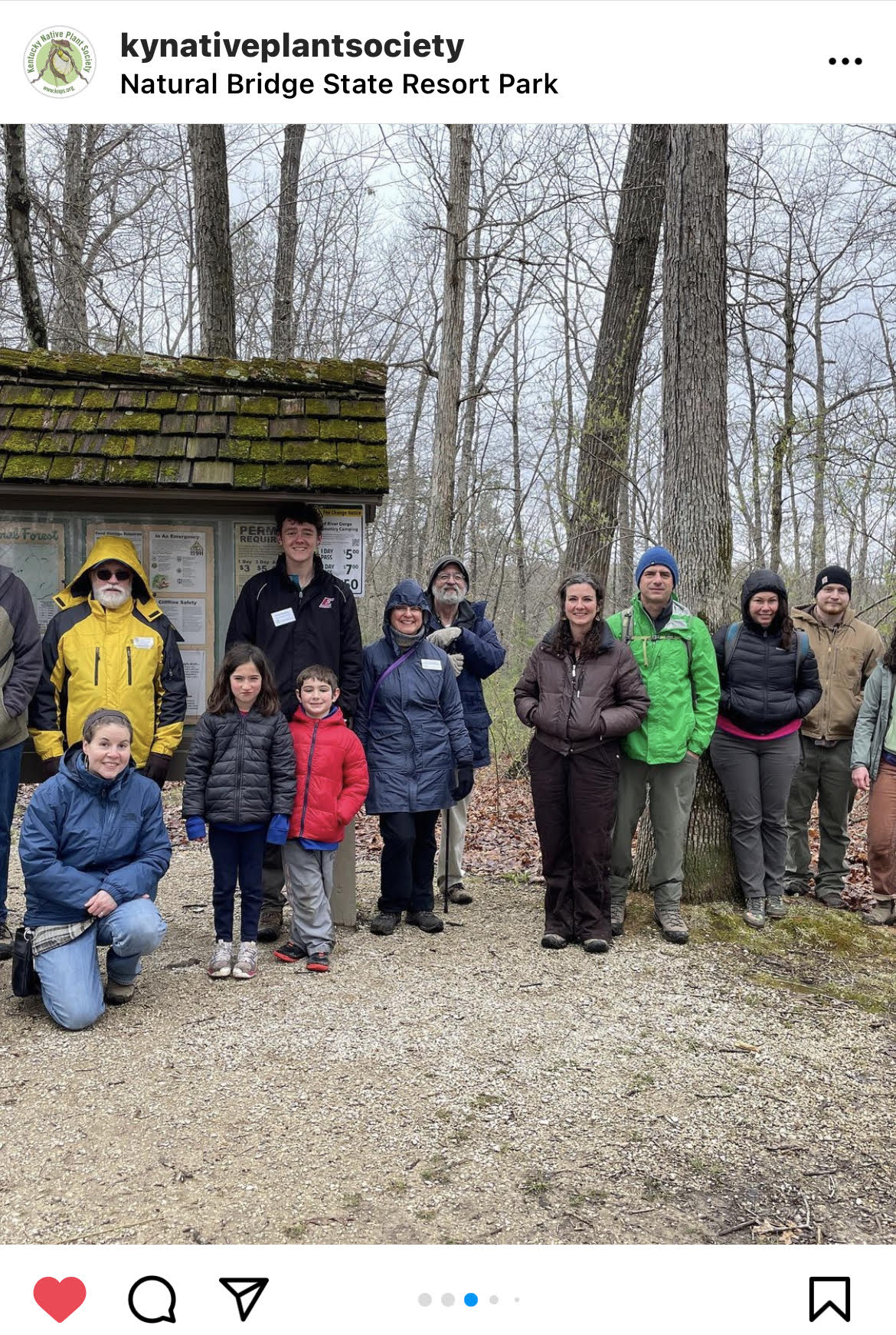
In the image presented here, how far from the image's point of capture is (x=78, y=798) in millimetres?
4434

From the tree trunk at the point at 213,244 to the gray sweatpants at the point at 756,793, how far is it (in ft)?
23.2

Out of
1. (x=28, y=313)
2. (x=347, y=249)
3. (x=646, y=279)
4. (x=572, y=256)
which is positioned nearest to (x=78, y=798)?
(x=28, y=313)

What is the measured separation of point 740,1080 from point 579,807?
173cm

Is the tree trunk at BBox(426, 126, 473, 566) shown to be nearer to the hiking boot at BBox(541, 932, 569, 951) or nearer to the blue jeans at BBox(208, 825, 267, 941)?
the hiking boot at BBox(541, 932, 569, 951)

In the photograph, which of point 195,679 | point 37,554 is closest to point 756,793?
point 195,679

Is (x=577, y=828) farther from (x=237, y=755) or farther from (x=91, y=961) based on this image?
(x=91, y=961)

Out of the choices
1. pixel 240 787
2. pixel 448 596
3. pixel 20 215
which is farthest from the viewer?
pixel 20 215

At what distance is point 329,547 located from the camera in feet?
18.9

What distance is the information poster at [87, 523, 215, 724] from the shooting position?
5.72 m

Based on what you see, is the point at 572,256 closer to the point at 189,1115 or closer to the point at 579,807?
the point at 579,807

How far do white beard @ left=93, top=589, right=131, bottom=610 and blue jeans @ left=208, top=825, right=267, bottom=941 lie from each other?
4.26ft

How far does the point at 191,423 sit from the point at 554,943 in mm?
3612

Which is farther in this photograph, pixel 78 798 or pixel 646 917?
pixel 646 917

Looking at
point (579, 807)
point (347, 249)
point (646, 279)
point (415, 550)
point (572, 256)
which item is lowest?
point (579, 807)
